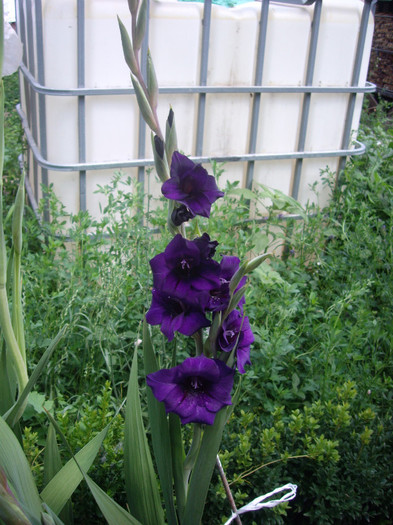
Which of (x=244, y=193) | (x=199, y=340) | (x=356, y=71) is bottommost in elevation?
(x=244, y=193)

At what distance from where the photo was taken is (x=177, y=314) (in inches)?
40.9

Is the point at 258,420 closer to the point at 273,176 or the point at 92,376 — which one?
the point at 92,376

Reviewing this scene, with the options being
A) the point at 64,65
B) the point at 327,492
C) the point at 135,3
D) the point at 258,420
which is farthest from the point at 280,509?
the point at 64,65

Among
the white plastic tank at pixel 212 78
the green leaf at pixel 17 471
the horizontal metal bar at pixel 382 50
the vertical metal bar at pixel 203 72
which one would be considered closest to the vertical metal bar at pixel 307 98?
the white plastic tank at pixel 212 78

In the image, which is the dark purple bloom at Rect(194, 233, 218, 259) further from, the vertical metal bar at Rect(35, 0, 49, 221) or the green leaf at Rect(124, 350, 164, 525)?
the vertical metal bar at Rect(35, 0, 49, 221)

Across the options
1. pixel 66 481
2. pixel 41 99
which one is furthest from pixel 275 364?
pixel 41 99

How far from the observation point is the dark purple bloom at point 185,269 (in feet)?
3.28

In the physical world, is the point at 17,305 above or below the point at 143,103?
below

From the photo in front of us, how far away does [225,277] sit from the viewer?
3.55 ft

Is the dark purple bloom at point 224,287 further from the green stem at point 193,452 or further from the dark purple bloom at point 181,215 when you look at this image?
the green stem at point 193,452

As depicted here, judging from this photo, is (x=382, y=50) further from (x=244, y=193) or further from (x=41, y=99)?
(x=41, y=99)

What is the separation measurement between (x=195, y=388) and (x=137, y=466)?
301 mm

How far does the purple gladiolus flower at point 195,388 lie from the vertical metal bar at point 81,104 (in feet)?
6.50

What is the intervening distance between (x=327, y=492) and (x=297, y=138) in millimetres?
2120
